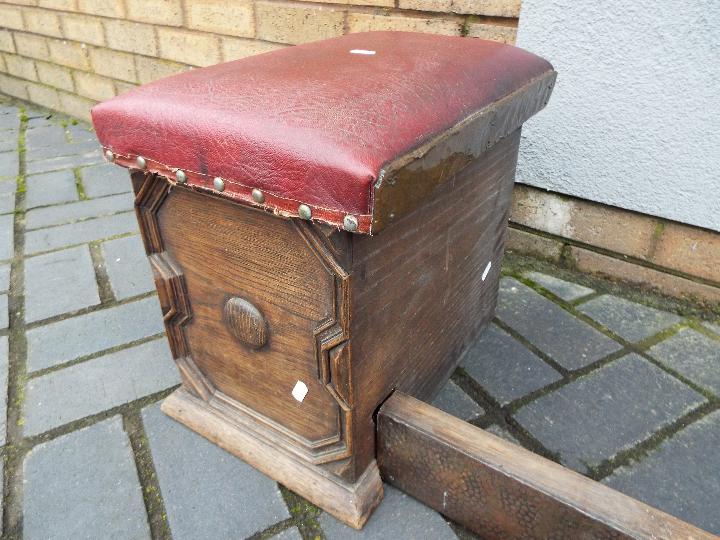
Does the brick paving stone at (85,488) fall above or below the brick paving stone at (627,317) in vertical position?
below

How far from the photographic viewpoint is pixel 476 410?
4.13ft

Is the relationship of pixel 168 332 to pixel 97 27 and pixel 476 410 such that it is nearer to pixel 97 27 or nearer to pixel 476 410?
pixel 476 410

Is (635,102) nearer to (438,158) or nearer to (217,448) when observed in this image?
(438,158)

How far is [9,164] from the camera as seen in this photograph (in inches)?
111

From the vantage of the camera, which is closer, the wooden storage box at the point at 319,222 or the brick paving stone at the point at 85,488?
the wooden storage box at the point at 319,222

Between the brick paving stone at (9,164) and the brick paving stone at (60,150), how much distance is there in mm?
64

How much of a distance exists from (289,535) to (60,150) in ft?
9.31

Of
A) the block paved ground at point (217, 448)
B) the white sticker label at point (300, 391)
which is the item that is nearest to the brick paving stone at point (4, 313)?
the block paved ground at point (217, 448)

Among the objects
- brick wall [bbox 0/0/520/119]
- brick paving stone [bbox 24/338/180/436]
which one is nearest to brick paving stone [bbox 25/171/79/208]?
brick wall [bbox 0/0/520/119]

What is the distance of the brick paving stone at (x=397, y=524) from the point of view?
3.21 feet

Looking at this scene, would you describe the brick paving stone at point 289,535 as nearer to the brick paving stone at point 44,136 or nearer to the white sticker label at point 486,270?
the white sticker label at point 486,270

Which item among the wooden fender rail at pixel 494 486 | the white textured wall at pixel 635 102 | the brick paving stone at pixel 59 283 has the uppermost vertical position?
the white textured wall at pixel 635 102

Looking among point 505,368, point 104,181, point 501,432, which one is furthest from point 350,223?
point 104,181

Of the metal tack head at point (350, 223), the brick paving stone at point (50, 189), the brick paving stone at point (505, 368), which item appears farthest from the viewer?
the brick paving stone at point (50, 189)
